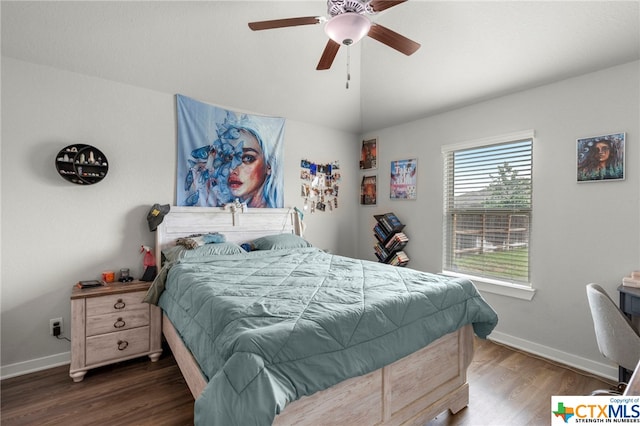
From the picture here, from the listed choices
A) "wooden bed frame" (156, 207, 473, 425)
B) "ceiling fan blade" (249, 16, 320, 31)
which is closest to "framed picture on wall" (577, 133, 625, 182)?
"wooden bed frame" (156, 207, 473, 425)

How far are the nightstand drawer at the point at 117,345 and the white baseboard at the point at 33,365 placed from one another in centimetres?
47

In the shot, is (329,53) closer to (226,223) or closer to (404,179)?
(226,223)

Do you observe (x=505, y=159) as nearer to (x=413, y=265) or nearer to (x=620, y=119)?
(x=620, y=119)

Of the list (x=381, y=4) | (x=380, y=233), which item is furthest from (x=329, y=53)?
(x=380, y=233)

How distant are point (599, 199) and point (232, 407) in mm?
3089

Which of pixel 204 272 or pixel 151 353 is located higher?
pixel 204 272

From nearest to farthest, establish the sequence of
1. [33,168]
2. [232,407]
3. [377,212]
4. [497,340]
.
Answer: [232,407] → [33,168] → [497,340] → [377,212]

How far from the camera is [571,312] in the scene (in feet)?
8.58

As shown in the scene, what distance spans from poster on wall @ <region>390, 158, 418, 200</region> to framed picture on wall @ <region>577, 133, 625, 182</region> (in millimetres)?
1655

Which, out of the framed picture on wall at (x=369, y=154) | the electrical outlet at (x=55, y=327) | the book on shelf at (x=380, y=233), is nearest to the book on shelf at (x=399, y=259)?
the book on shelf at (x=380, y=233)

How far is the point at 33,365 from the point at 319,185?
11.1ft

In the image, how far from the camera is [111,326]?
240 centimetres

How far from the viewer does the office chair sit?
176 centimetres

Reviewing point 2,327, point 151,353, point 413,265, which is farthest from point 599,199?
point 2,327
